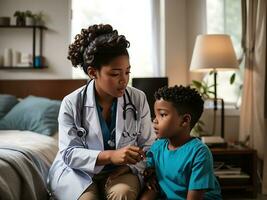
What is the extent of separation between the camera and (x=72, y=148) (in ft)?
5.22

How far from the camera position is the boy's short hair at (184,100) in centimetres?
151

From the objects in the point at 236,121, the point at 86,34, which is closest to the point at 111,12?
the point at 236,121

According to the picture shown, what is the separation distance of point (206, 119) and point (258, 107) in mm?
592

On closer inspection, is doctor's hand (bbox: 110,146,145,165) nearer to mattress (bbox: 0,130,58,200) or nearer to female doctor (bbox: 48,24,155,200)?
female doctor (bbox: 48,24,155,200)

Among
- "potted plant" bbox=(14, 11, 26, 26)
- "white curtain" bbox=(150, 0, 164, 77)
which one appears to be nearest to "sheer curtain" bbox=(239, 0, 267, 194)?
"white curtain" bbox=(150, 0, 164, 77)

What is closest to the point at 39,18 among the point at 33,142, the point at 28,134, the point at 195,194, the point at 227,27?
the point at 28,134

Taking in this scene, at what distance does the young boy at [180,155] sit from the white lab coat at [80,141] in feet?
0.50

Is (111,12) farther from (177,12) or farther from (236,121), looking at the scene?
(236,121)

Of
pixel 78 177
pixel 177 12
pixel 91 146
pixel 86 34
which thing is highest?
pixel 177 12

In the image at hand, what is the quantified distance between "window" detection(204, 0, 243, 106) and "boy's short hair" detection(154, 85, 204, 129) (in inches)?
89.5

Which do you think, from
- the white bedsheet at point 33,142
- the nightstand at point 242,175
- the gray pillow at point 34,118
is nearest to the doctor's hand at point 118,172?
the white bedsheet at point 33,142

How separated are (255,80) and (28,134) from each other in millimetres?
1939

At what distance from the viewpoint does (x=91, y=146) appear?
1660mm

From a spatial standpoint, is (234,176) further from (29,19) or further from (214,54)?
(29,19)
